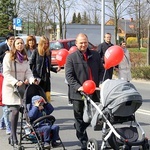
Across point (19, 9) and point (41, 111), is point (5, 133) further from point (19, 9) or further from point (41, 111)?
point (19, 9)

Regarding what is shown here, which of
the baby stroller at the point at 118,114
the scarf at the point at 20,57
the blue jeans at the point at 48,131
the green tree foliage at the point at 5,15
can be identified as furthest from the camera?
the green tree foliage at the point at 5,15

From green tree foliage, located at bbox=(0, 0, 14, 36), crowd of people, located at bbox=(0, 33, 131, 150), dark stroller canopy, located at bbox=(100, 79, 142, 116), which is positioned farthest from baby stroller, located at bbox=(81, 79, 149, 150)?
green tree foliage, located at bbox=(0, 0, 14, 36)

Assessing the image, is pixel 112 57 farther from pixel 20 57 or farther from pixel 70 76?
pixel 20 57

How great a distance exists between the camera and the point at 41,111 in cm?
642

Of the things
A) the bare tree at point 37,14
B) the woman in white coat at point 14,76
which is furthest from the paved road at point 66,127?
the bare tree at point 37,14

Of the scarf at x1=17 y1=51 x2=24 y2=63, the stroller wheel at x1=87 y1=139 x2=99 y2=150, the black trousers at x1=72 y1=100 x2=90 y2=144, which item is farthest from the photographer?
the scarf at x1=17 y1=51 x2=24 y2=63

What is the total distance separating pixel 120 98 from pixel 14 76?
7.17 feet

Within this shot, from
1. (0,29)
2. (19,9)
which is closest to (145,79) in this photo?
(19,9)

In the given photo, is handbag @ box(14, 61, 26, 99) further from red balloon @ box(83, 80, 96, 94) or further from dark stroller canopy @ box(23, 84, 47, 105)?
red balloon @ box(83, 80, 96, 94)

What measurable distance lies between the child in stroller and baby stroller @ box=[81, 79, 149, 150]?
0.71 m

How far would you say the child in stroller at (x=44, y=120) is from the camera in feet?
19.9

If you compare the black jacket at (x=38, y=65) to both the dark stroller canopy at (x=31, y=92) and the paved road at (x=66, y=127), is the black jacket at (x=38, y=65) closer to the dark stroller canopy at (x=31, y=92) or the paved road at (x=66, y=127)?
the paved road at (x=66, y=127)

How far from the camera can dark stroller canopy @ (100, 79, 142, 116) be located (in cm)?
548

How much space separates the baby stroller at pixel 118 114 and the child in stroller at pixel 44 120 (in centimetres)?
71
